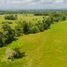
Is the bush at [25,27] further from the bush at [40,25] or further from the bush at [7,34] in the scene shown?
the bush at [7,34]

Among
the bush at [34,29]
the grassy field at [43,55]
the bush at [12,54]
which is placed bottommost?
the bush at [34,29]

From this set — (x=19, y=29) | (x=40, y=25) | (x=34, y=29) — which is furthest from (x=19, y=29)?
(x=40, y=25)

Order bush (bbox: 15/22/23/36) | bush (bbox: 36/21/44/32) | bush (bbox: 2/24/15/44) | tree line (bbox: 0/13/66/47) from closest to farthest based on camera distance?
tree line (bbox: 0/13/66/47) → bush (bbox: 2/24/15/44) → bush (bbox: 15/22/23/36) → bush (bbox: 36/21/44/32)

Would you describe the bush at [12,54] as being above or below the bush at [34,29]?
above

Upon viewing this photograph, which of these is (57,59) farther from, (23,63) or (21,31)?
(21,31)

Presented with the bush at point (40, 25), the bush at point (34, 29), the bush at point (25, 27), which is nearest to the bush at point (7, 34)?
the bush at point (25, 27)

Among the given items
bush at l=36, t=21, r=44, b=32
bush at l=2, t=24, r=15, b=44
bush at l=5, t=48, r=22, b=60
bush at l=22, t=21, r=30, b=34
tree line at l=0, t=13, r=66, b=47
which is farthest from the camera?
bush at l=36, t=21, r=44, b=32

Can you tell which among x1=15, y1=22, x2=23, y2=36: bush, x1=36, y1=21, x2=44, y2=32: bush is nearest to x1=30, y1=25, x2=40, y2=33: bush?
x1=36, y1=21, x2=44, y2=32: bush

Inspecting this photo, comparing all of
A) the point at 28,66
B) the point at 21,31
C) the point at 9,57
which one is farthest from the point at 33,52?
the point at 21,31

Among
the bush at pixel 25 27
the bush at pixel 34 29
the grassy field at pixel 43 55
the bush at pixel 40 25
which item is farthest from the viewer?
the bush at pixel 40 25

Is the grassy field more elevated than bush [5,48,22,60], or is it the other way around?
bush [5,48,22,60]

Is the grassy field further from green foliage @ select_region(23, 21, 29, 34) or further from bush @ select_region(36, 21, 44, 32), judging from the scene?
bush @ select_region(36, 21, 44, 32)
